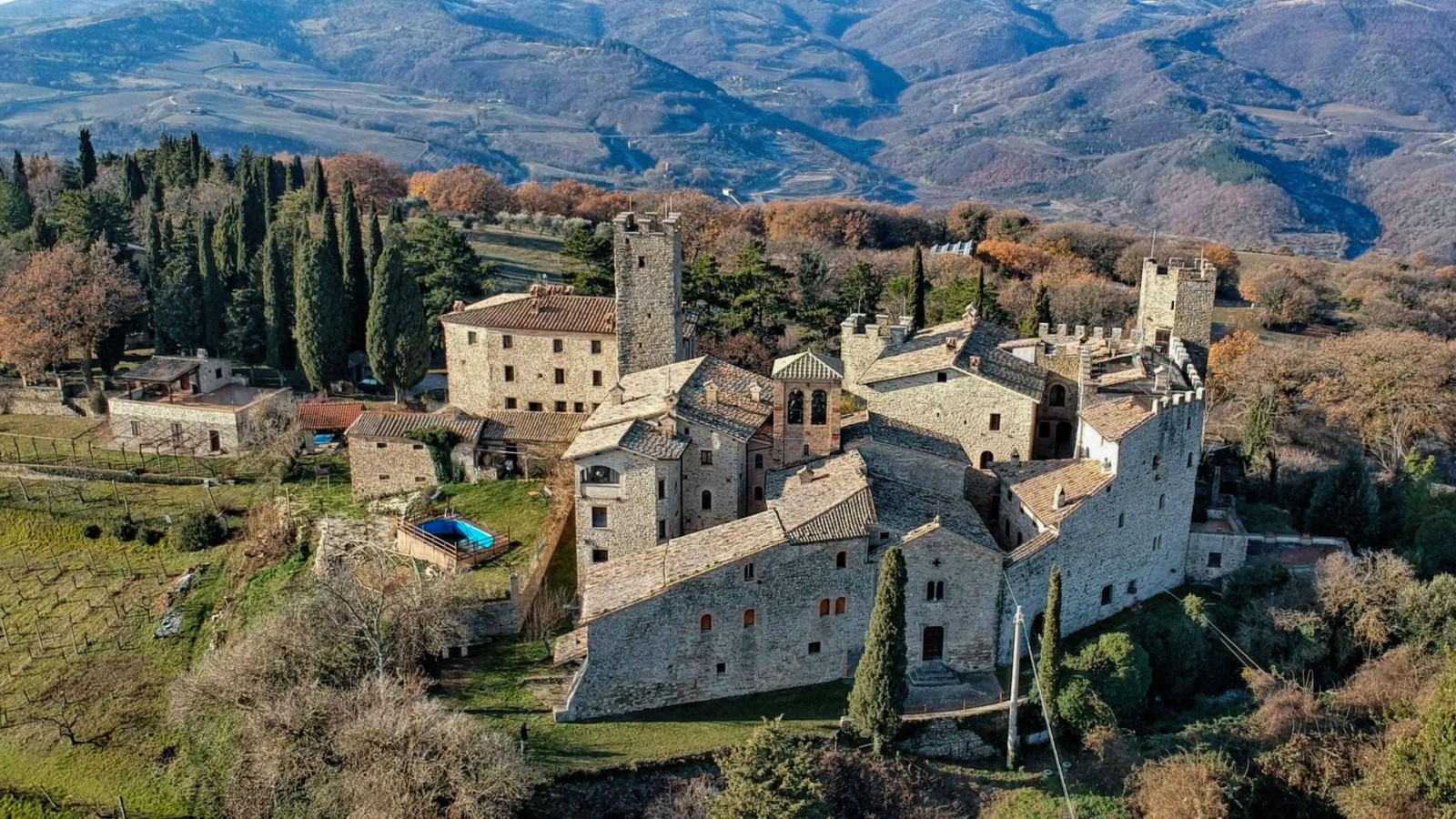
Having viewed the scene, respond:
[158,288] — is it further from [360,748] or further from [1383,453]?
[1383,453]

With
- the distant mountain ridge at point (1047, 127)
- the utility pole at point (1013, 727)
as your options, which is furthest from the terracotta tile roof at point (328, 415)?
the distant mountain ridge at point (1047, 127)

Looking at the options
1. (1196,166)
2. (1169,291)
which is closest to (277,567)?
(1169,291)

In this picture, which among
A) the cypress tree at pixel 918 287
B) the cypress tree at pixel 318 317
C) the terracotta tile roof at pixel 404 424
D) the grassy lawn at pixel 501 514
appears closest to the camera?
the grassy lawn at pixel 501 514

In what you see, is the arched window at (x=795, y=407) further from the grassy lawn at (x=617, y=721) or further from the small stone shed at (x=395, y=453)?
the small stone shed at (x=395, y=453)

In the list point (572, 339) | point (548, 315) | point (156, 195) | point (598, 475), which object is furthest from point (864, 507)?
point (156, 195)

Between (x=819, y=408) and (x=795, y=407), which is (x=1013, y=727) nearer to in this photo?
(x=819, y=408)

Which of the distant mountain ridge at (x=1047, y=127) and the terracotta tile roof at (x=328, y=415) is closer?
the terracotta tile roof at (x=328, y=415)
